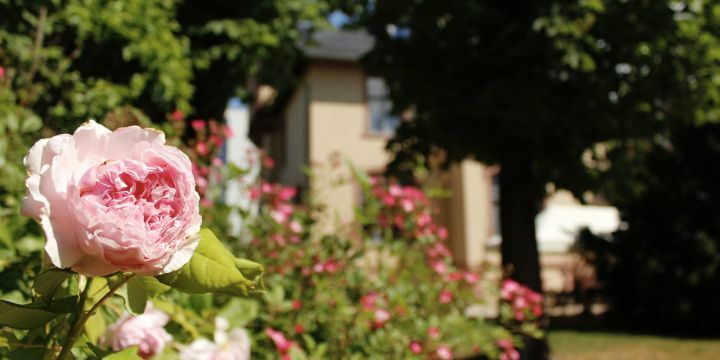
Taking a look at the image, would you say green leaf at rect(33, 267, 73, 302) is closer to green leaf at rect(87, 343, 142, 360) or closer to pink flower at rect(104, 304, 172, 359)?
green leaf at rect(87, 343, 142, 360)

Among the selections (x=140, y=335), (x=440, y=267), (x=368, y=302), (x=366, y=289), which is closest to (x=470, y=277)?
(x=440, y=267)

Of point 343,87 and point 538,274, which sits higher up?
point 343,87

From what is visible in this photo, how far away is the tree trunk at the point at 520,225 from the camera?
6516 mm

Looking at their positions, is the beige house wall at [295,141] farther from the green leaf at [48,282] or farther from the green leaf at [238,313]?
the green leaf at [48,282]

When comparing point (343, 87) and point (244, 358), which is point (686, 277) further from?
point (244, 358)

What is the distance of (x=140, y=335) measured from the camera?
3.96ft

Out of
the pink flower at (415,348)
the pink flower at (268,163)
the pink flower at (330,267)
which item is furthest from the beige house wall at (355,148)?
the pink flower at (415,348)

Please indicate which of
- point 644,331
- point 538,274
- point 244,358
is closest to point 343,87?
point 644,331

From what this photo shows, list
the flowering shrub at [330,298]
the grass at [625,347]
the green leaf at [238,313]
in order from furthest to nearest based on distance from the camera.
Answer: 1. the grass at [625,347]
2. the green leaf at [238,313]
3. the flowering shrub at [330,298]

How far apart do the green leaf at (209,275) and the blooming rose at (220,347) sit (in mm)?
603

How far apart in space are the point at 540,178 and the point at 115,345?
18.2ft

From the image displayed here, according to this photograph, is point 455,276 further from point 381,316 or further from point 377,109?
point 377,109

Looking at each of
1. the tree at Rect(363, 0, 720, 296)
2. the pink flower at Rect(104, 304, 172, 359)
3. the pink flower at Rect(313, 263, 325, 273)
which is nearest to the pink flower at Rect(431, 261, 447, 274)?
the pink flower at Rect(313, 263, 325, 273)

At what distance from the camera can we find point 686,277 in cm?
1098
